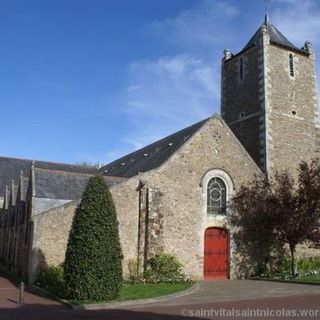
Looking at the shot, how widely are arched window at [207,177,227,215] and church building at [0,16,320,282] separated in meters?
0.05

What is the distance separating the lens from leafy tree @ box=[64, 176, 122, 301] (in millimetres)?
13711

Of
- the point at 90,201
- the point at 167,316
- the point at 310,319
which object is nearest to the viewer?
the point at 310,319

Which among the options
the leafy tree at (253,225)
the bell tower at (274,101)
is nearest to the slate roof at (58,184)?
the leafy tree at (253,225)

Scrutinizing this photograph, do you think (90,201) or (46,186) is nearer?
(90,201)

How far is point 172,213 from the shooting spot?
20531 mm

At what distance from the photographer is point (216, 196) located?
2194 centimetres

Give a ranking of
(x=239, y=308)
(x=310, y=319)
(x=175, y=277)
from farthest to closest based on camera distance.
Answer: (x=175, y=277), (x=239, y=308), (x=310, y=319)

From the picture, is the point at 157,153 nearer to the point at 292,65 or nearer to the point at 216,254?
the point at 216,254

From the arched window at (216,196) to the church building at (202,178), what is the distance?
0.05m

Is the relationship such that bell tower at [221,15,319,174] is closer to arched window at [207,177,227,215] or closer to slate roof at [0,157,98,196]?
arched window at [207,177,227,215]

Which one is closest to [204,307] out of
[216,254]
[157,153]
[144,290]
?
[144,290]

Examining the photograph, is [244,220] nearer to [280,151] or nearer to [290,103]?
[280,151]

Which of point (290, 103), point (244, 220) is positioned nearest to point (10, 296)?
point (244, 220)

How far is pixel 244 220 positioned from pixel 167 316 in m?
11.8
